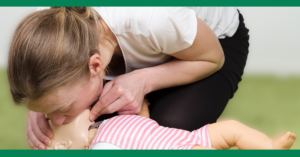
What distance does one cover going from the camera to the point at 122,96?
920mm

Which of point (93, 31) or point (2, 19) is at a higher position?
point (93, 31)

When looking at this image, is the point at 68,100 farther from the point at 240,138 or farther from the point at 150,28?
the point at 240,138

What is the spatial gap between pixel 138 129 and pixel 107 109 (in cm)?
16

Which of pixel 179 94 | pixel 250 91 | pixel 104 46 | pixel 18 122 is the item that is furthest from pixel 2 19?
pixel 250 91

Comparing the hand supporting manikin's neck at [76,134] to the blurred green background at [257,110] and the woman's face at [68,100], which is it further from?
the blurred green background at [257,110]

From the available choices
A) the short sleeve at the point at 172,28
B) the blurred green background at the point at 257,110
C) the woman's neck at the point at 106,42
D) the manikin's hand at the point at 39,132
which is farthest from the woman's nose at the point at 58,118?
the blurred green background at the point at 257,110

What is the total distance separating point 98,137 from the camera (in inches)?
32.0

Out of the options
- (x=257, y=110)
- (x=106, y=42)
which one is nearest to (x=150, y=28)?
(x=106, y=42)

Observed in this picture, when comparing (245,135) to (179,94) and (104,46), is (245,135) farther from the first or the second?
(104,46)

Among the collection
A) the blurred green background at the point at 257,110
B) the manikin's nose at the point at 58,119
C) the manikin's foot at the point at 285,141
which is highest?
the manikin's foot at the point at 285,141

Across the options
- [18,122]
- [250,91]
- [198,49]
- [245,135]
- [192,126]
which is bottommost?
[18,122]

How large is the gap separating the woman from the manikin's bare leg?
0.72ft

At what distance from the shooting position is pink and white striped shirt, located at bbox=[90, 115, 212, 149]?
0.77 m

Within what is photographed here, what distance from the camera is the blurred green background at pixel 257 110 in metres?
1.54
